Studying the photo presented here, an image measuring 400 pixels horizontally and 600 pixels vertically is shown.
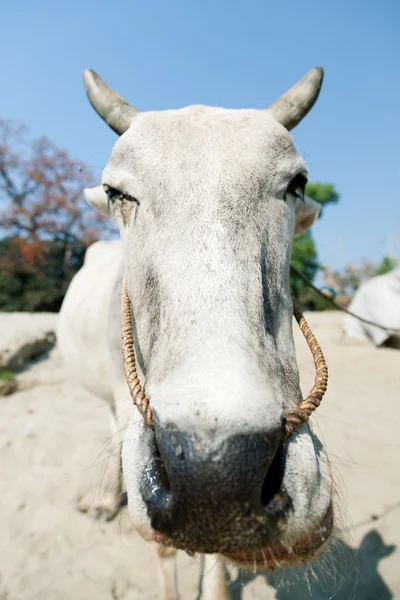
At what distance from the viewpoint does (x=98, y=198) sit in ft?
9.46

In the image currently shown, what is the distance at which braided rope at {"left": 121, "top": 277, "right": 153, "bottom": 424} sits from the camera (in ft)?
Answer: 4.42

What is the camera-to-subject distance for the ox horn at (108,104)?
240cm

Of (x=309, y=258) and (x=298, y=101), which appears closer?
(x=298, y=101)

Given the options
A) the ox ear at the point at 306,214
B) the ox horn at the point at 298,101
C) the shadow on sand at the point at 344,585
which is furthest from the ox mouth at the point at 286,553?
the ox horn at the point at 298,101

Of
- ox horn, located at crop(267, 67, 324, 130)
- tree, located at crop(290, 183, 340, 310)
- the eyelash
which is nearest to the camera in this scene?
the eyelash

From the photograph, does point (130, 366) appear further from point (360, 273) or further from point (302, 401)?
point (360, 273)

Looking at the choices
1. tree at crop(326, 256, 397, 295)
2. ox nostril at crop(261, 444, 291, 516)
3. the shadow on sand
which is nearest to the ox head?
ox nostril at crop(261, 444, 291, 516)

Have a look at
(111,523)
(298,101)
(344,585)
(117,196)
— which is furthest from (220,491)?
(111,523)

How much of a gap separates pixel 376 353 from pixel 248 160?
8707 millimetres

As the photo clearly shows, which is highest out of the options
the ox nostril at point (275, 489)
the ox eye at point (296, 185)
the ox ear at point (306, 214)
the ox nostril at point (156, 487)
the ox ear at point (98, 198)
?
the ox eye at point (296, 185)

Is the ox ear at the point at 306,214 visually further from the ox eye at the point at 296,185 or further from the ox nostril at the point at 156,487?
the ox nostril at the point at 156,487

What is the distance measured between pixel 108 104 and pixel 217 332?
1898 millimetres

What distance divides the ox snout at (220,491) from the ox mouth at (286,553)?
68mm

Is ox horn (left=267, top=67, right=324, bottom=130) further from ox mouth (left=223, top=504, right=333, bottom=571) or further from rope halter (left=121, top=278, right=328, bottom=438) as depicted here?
ox mouth (left=223, top=504, right=333, bottom=571)
